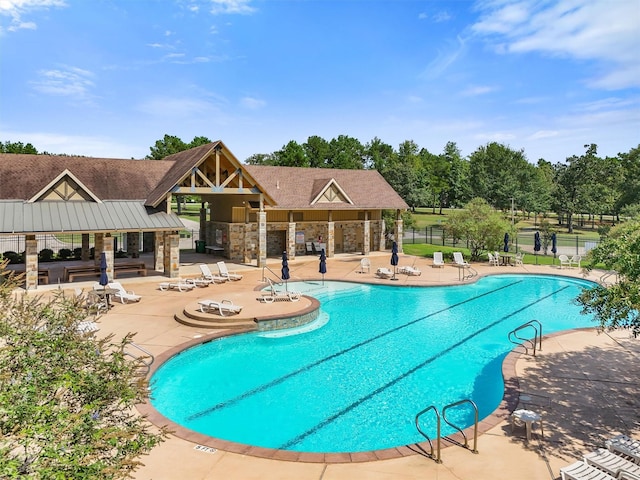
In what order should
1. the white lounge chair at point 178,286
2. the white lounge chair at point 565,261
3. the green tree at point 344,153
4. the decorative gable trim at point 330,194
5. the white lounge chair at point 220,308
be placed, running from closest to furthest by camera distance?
the white lounge chair at point 220,308 → the white lounge chair at point 178,286 → the white lounge chair at point 565,261 → the decorative gable trim at point 330,194 → the green tree at point 344,153

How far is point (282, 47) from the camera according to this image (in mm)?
28062

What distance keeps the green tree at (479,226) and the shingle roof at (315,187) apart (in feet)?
15.6

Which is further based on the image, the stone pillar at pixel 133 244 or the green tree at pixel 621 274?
the stone pillar at pixel 133 244

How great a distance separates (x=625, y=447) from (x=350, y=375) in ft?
22.5

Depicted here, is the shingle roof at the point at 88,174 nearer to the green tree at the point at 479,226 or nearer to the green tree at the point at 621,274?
Answer: the green tree at the point at 479,226

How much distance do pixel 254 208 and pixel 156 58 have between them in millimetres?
11100

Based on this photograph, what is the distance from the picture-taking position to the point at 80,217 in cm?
2334

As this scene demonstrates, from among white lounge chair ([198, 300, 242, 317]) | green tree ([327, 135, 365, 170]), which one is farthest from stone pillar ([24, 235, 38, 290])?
green tree ([327, 135, 365, 170])

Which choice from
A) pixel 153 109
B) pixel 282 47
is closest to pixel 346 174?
pixel 282 47

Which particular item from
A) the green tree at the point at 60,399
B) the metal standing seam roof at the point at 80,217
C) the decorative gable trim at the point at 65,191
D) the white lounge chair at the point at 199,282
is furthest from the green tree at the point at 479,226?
the green tree at the point at 60,399

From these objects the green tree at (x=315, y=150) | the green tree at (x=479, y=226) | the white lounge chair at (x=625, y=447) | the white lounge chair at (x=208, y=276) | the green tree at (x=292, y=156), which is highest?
the green tree at (x=315, y=150)

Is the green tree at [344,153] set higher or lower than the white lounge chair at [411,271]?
higher

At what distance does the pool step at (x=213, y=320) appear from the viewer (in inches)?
650

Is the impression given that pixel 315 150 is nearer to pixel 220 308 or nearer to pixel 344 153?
pixel 344 153
